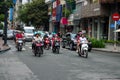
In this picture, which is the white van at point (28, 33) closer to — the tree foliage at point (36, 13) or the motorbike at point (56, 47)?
the tree foliage at point (36, 13)

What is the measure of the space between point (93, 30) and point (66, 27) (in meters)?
17.6

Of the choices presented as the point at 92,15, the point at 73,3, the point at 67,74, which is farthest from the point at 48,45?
the point at 73,3

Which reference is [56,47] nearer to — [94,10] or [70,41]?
[70,41]

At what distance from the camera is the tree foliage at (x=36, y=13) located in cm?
→ 8578

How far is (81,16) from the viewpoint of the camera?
5916 cm

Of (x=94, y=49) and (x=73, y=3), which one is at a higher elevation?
(x=73, y=3)

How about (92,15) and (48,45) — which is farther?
(92,15)

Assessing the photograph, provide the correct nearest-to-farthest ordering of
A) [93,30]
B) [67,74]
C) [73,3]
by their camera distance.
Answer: [67,74], [93,30], [73,3]

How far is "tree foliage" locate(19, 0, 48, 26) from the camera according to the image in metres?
85.8

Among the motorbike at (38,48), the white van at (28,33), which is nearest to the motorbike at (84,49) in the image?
the motorbike at (38,48)

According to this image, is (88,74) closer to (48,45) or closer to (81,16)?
(48,45)

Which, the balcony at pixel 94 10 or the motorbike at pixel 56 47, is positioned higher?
the balcony at pixel 94 10

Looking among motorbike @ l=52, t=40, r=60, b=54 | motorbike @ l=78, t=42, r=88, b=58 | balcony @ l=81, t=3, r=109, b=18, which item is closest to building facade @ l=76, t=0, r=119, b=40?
balcony @ l=81, t=3, r=109, b=18

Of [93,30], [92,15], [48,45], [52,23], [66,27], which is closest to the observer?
[48,45]
